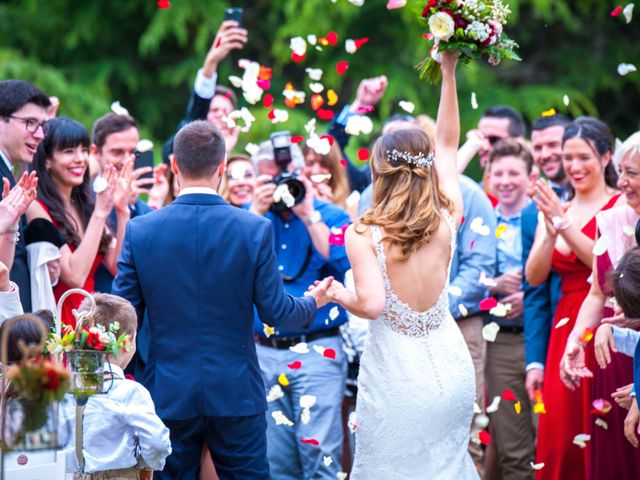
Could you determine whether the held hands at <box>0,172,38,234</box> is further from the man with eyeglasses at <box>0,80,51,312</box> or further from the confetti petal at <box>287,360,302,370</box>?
the confetti petal at <box>287,360,302,370</box>

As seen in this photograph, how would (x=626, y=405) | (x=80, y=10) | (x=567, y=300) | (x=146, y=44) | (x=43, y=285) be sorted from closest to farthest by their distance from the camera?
1. (x=626, y=405)
2. (x=43, y=285)
3. (x=567, y=300)
4. (x=146, y=44)
5. (x=80, y=10)

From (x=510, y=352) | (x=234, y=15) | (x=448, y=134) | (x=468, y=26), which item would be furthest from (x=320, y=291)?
(x=234, y=15)

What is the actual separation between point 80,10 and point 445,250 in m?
12.0

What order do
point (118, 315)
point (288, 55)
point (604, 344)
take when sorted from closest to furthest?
point (118, 315), point (604, 344), point (288, 55)

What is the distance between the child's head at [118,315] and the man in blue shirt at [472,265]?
253cm

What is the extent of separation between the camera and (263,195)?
6.88 meters

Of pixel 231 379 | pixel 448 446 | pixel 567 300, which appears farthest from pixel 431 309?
pixel 567 300

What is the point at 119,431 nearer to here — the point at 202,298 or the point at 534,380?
the point at 202,298

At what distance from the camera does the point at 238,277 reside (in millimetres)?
5301

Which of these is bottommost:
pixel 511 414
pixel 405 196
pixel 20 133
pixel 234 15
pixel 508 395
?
pixel 511 414

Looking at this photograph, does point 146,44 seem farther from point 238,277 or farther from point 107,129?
Answer: point 238,277

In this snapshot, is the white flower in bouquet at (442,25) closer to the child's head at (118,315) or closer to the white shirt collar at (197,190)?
the white shirt collar at (197,190)

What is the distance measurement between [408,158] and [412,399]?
1.16 meters

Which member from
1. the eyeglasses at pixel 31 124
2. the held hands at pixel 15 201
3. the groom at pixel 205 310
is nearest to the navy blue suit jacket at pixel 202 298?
the groom at pixel 205 310
